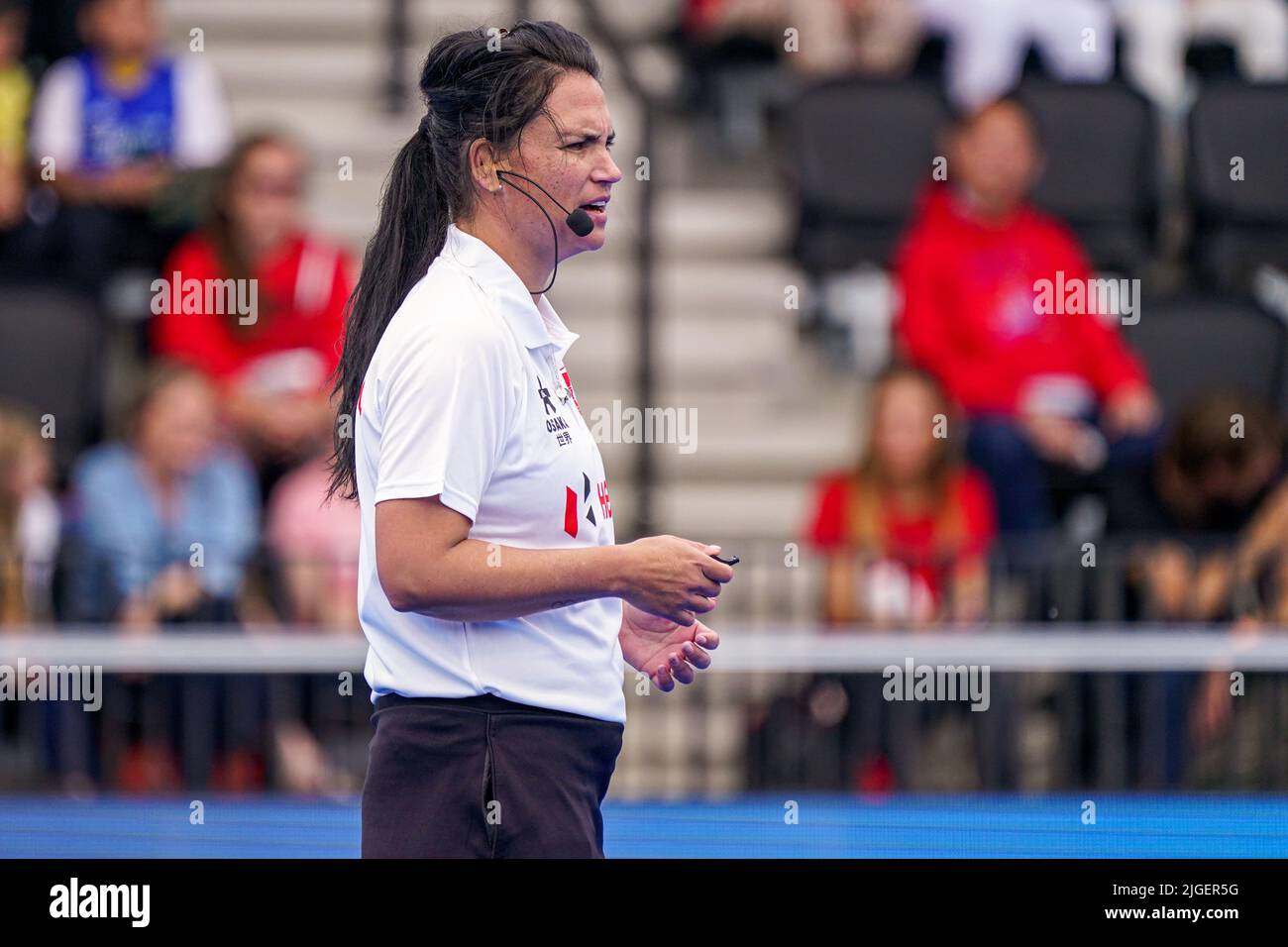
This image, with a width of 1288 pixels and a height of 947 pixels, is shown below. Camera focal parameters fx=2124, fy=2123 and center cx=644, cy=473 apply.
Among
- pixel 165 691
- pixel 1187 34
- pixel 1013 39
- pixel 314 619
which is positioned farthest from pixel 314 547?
pixel 1187 34

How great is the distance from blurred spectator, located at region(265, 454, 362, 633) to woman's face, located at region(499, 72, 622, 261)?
351 centimetres

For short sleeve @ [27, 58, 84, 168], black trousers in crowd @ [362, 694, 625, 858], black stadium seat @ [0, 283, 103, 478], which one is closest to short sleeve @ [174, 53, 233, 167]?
short sleeve @ [27, 58, 84, 168]

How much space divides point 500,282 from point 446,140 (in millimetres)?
264

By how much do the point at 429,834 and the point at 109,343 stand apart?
19.1 ft

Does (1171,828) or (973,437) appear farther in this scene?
(973,437)

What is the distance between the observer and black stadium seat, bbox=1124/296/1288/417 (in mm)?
8414

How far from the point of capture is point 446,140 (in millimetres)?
3305

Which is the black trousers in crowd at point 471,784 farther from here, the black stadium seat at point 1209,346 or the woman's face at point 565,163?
the black stadium seat at point 1209,346

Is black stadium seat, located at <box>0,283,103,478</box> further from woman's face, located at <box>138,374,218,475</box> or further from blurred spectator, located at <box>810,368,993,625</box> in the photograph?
blurred spectator, located at <box>810,368,993,625</box>

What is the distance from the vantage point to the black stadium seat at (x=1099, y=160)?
902cm

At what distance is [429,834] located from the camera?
10.3ft

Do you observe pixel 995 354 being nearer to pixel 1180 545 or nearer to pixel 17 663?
pixel 1180 545

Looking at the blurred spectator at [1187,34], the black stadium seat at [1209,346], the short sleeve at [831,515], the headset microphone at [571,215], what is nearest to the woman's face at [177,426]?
the short sleeve at [831,515]
